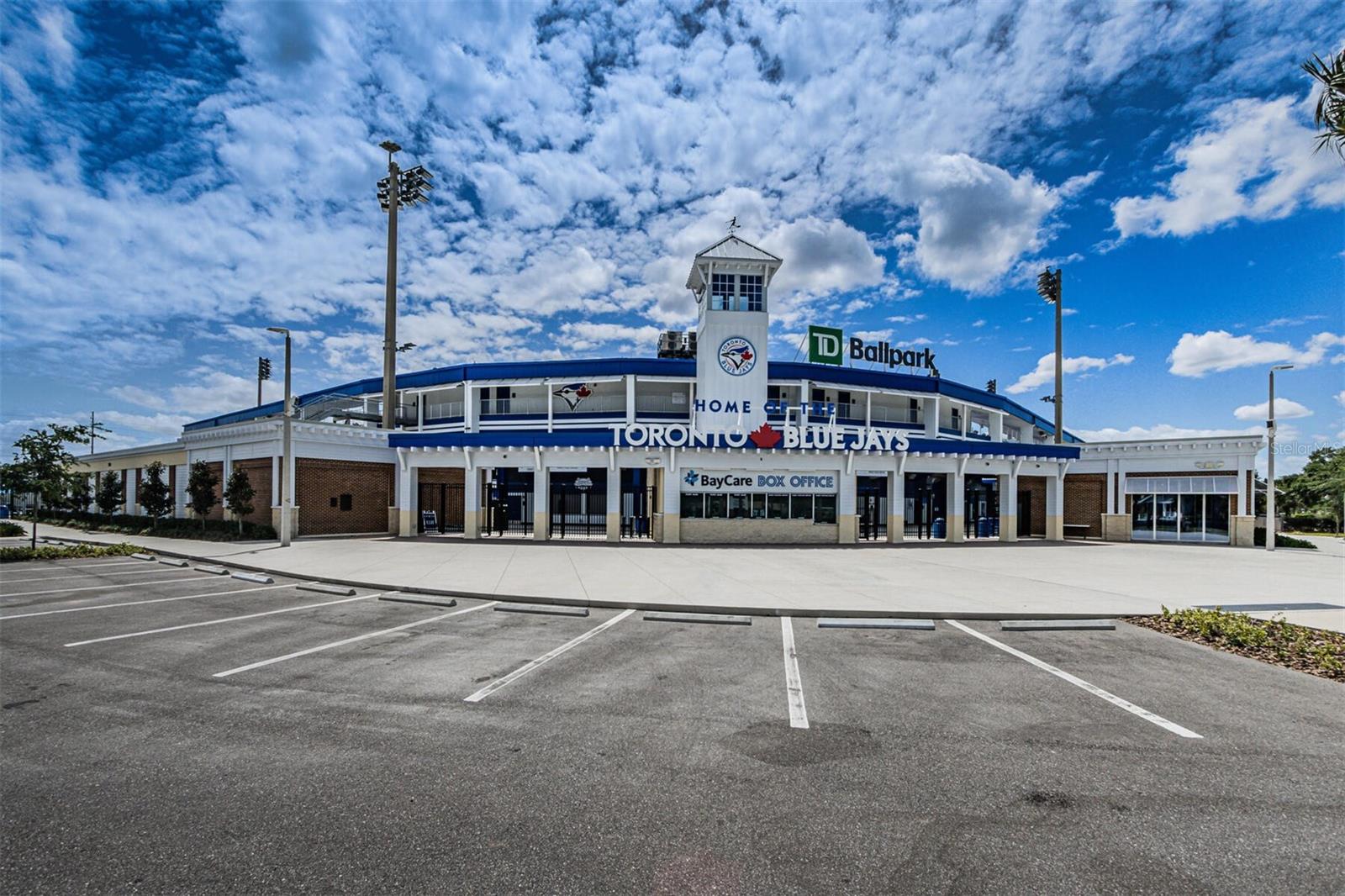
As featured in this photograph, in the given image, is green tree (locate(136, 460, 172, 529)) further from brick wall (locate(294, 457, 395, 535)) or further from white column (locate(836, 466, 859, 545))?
white column (locate(836, 466, 859, 545))

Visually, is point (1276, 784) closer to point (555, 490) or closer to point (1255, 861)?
point (1255, 861)

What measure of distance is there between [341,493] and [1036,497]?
Answer: 36.5 meters

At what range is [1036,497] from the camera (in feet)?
111

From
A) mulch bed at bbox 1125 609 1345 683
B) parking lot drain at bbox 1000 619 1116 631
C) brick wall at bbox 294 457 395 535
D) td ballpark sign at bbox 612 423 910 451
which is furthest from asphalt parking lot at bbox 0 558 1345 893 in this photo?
brick wall at bbox 294 457 395 535

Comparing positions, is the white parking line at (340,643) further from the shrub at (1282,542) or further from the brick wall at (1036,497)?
the shrub at (1282,542)

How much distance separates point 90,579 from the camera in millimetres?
14711

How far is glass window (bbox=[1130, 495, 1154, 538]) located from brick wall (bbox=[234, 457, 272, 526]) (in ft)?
144

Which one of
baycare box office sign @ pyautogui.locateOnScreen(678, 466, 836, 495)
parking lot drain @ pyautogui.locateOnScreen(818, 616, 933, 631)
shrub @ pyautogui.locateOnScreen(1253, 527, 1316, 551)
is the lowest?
shrub @ pyautogui.locateOnScreen(1253, 527, 1316, 551)

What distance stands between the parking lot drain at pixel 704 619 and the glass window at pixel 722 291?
65.5 ft

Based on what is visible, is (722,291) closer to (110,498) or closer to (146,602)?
(146,602)

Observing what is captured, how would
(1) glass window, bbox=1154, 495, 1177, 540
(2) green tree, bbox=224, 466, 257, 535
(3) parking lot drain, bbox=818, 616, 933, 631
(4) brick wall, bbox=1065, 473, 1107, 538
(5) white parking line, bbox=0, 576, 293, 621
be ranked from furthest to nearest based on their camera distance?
(4) brick wall, bbox=1065, 473, 1107, 538 < (1) glass window, bbox=1154, 495, 1177, 540 < (2) green tree, bbox=224, 466, 257, 535 < (5) white parking line, bbox=0, 576, 293, 621 < (3) parking lot drain, bbox=818, 616, 933, 631

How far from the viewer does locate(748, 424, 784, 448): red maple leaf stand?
24.8 metres

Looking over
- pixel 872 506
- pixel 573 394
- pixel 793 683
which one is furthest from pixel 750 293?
pixel 793 683

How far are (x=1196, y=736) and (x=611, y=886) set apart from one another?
5.63 metres
